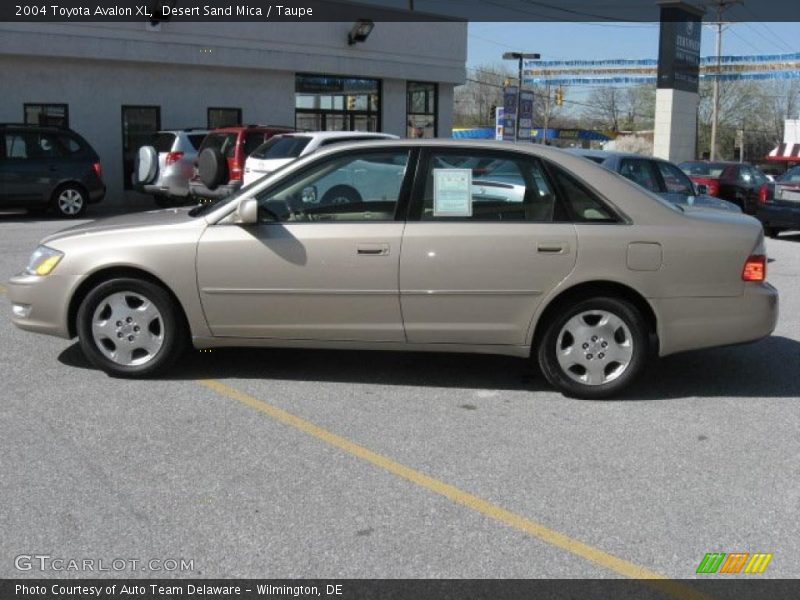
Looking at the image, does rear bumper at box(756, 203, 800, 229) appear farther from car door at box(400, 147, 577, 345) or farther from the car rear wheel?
the car rear wheel

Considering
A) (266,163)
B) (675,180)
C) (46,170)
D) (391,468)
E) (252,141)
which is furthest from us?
(252,141)

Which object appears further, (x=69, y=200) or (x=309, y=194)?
(x=69, y=200)

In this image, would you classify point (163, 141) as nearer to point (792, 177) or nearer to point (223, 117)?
point (223, 117)

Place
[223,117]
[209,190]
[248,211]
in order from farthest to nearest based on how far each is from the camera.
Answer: [223,117] → [209,190] → [248,211]

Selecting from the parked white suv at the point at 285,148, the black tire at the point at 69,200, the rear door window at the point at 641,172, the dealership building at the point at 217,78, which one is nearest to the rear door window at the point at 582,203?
the rear door window at the point at 641,172

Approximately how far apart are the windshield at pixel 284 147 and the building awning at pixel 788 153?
35148mm

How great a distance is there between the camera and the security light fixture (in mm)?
24672

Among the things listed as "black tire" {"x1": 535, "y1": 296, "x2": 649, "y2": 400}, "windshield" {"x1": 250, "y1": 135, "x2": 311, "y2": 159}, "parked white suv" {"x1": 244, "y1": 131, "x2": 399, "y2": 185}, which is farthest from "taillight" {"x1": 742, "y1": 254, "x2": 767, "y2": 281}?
"windshield" {"x1": 250, "y1": 135, "x2": 311, "y2": 159}

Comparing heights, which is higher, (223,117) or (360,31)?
(360,31)

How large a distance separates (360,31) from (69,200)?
33.8 feet

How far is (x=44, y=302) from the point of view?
605cm

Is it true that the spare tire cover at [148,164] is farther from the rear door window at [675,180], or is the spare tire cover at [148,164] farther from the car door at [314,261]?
the car door at [314,261]

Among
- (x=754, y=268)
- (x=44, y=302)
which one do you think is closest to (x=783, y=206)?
(x=754, y=268)

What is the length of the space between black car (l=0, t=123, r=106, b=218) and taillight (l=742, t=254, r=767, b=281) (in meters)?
14.4
